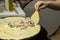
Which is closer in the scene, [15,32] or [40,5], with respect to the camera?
[15,32]

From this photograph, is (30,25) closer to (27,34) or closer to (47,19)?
(27,34)

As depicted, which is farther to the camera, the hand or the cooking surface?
the hand

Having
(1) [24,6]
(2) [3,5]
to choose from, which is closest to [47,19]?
(1) [24,6]

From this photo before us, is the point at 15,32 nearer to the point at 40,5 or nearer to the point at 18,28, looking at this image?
the point at 18,28

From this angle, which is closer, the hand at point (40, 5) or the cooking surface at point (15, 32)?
the cooking surface at point (15, 32)

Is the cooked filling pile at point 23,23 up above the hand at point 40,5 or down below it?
below

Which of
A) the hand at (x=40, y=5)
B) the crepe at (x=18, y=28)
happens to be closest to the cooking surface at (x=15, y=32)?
the crepe at (x=18, y=28)

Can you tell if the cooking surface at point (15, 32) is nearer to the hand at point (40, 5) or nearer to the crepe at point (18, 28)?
the crepe at point (18, 28)

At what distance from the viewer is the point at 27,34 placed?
0.80m

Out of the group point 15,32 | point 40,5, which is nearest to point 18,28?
point 15,32

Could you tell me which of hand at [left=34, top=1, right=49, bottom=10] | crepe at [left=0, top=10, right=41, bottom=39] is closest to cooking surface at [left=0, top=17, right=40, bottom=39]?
crepe at [left=0, top=10, right=41, bottom=39]

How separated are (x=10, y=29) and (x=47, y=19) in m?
1.27

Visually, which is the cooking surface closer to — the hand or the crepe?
the crepe

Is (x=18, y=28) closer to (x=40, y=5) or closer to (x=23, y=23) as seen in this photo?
(x=23, y=23)
